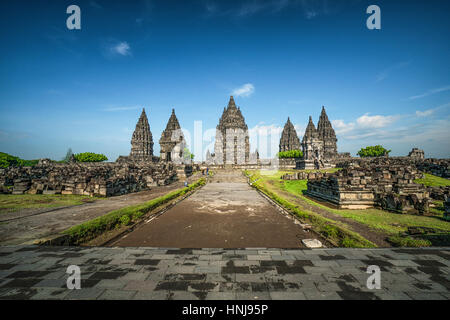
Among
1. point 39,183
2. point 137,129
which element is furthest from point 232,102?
point 39,183

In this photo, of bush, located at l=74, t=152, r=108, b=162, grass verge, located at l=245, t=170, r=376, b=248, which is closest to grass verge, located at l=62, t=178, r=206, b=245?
grass verge, located at l=245, t=170, r=376, b=248

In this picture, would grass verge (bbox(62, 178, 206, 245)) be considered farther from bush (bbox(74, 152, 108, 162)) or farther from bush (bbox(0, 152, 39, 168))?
bush (bbox(74, 152, 108, 162))

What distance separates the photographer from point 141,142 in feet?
164

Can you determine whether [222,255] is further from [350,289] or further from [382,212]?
[382,212]

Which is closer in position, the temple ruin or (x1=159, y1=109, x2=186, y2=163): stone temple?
the temple ruin

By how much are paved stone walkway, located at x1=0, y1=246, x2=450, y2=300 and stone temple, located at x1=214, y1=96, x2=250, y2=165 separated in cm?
3251

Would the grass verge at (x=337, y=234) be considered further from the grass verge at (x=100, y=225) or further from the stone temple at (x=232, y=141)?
the stone temple at (x=232, y=141)

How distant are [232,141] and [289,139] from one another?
2840cm

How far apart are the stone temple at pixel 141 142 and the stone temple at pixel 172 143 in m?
16.8

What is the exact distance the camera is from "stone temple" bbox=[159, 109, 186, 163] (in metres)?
34.9

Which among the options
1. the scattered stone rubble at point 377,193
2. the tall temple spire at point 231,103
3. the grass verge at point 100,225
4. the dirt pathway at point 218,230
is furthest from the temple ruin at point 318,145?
the grass verge at point 100,225

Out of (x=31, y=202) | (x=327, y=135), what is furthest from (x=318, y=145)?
(x=31, y=202)
